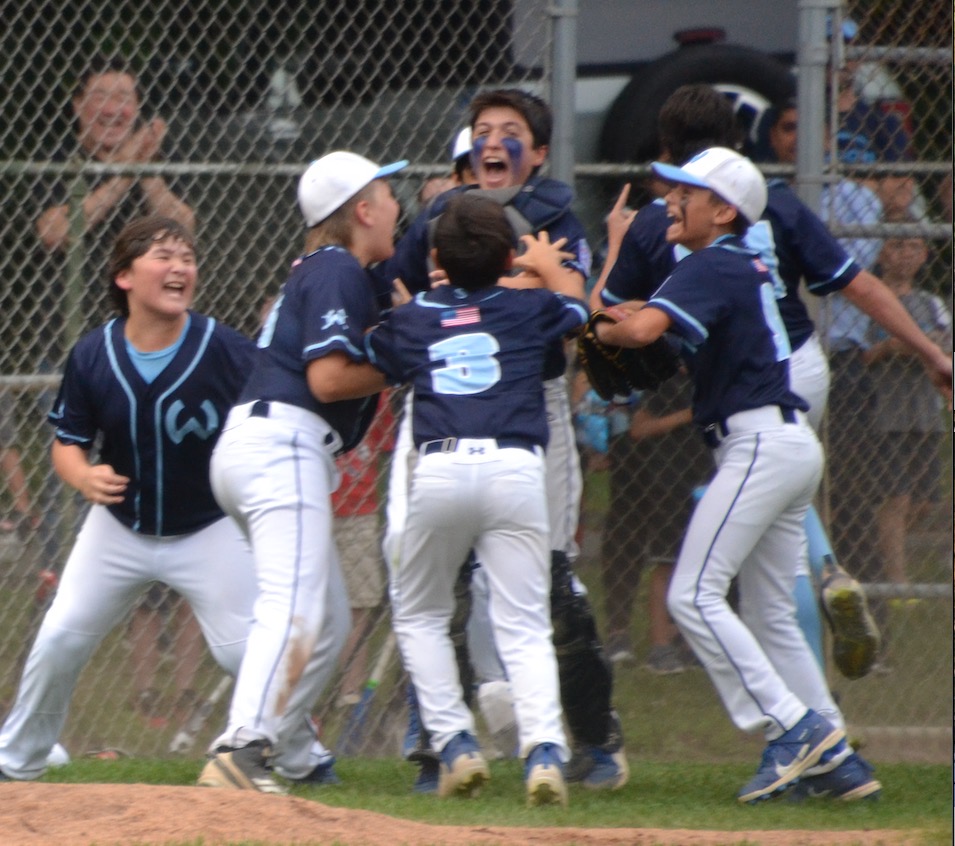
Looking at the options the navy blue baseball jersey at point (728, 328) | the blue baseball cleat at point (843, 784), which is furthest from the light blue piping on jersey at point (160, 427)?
the blue baseball cleat at point (843, 784)

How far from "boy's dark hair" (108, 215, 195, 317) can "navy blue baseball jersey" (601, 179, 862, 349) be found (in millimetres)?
1363

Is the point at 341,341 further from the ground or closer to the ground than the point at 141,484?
further from the ground

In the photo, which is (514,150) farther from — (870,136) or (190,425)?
(870,136)

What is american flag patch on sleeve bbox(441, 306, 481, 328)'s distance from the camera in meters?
4.39

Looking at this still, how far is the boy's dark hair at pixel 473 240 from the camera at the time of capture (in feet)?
14.4

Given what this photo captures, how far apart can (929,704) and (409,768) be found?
2.13 metres

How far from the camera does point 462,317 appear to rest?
14.4 feet

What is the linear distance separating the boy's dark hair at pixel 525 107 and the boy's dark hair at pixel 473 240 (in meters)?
0.64

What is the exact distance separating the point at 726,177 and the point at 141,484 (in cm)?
195

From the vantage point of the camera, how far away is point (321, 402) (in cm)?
456

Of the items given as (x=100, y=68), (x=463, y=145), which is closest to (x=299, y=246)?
(x=100, y=68)

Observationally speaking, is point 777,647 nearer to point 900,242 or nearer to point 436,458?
point 436,458

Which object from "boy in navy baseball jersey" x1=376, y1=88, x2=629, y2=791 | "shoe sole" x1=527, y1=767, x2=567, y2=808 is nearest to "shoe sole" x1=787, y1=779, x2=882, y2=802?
"boy in navy baseball jersey" x1=376, y1=88, x2=629, y2=791

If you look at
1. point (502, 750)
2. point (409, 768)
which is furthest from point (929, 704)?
point (409, 768)
